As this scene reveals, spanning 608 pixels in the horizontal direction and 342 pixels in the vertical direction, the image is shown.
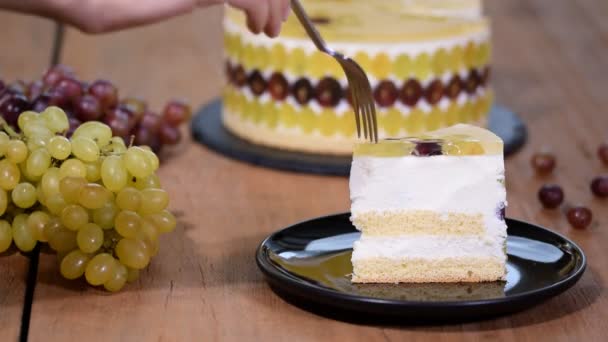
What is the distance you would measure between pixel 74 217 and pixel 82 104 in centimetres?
46

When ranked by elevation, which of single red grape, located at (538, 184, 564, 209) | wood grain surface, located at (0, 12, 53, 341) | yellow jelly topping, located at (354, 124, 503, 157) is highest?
yellow jelly topping, located at (354, 124, 503, 157)

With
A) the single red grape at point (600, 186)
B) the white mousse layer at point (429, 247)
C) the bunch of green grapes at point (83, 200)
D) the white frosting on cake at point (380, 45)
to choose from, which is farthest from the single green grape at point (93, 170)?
the single red grape at point (600, 186)

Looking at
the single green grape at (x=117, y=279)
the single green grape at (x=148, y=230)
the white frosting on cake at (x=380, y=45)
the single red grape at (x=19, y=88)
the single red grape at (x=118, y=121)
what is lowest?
the single red grape at (x=118, y=121)

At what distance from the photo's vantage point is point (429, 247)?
52.7 inches

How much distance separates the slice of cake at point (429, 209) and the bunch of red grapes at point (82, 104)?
447 mm

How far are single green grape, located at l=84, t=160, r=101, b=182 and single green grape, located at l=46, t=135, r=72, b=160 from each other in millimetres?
27

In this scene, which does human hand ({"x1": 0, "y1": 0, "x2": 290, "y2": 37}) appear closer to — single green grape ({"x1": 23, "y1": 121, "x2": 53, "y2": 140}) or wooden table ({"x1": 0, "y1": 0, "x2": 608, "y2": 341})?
single green grape ({"x1": 23, "y1": 121, "x2": 53, "y2": 140})

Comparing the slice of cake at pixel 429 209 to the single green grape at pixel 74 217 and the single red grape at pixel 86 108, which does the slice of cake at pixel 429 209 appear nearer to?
the single green grape at pixel 74 217

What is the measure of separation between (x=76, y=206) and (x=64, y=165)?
0.07 meters

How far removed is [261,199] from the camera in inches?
68.2

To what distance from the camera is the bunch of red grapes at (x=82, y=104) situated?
5.42ft

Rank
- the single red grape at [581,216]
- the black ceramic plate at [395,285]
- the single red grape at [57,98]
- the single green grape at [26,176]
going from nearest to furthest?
the black ceramic plate at [395,285], the single green grape at [26,176], the single red grape at [581,216], the single red grape at [57,98]

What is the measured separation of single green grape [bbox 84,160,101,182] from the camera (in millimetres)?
1375

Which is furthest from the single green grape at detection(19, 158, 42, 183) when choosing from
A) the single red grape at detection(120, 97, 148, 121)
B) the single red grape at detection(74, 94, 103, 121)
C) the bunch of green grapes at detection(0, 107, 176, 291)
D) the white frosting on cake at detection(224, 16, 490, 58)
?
the white frosting on cake at detection(224, 16, 490, 58)
